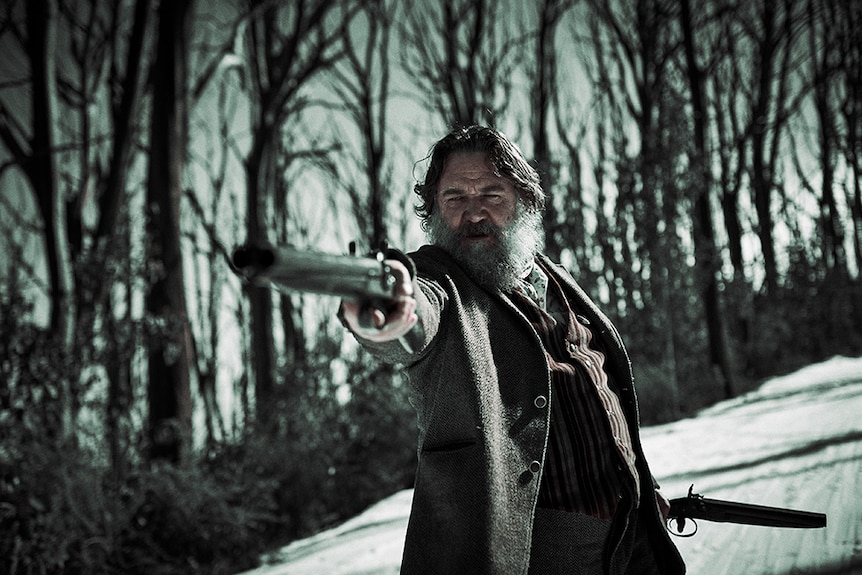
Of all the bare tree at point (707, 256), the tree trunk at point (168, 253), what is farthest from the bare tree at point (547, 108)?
the tree trunk at point (168, 253)

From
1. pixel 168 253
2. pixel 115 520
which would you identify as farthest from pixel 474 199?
pixel 168 253

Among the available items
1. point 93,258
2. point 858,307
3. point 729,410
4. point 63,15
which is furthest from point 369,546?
point 858,307

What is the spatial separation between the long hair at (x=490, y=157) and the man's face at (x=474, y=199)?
0.03 metres

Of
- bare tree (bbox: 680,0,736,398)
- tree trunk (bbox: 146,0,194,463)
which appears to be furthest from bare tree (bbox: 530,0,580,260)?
tree trunk (bbox: 146,0,194,463)

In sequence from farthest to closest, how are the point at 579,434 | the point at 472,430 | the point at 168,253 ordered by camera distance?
the point at 168,253
the point at 579,434
the point at 472,430

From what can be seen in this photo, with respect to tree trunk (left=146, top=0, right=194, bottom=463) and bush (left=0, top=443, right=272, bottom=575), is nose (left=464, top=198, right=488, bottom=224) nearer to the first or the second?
bush (left=0, top=443, right=272, bottom=575)

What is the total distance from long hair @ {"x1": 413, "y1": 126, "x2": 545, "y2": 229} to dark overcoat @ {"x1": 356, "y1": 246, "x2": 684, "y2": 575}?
1.19ft

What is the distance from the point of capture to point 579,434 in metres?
2.01

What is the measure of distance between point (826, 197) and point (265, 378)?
57.5 ft

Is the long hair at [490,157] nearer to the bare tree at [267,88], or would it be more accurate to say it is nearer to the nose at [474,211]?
the nose at [474,211]

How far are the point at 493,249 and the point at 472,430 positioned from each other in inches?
21.8

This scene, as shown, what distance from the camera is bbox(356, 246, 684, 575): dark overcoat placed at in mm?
1670

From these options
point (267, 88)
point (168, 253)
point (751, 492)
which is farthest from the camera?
point (267, 88)

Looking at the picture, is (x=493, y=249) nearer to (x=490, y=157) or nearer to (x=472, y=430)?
(x=490, y=157)
